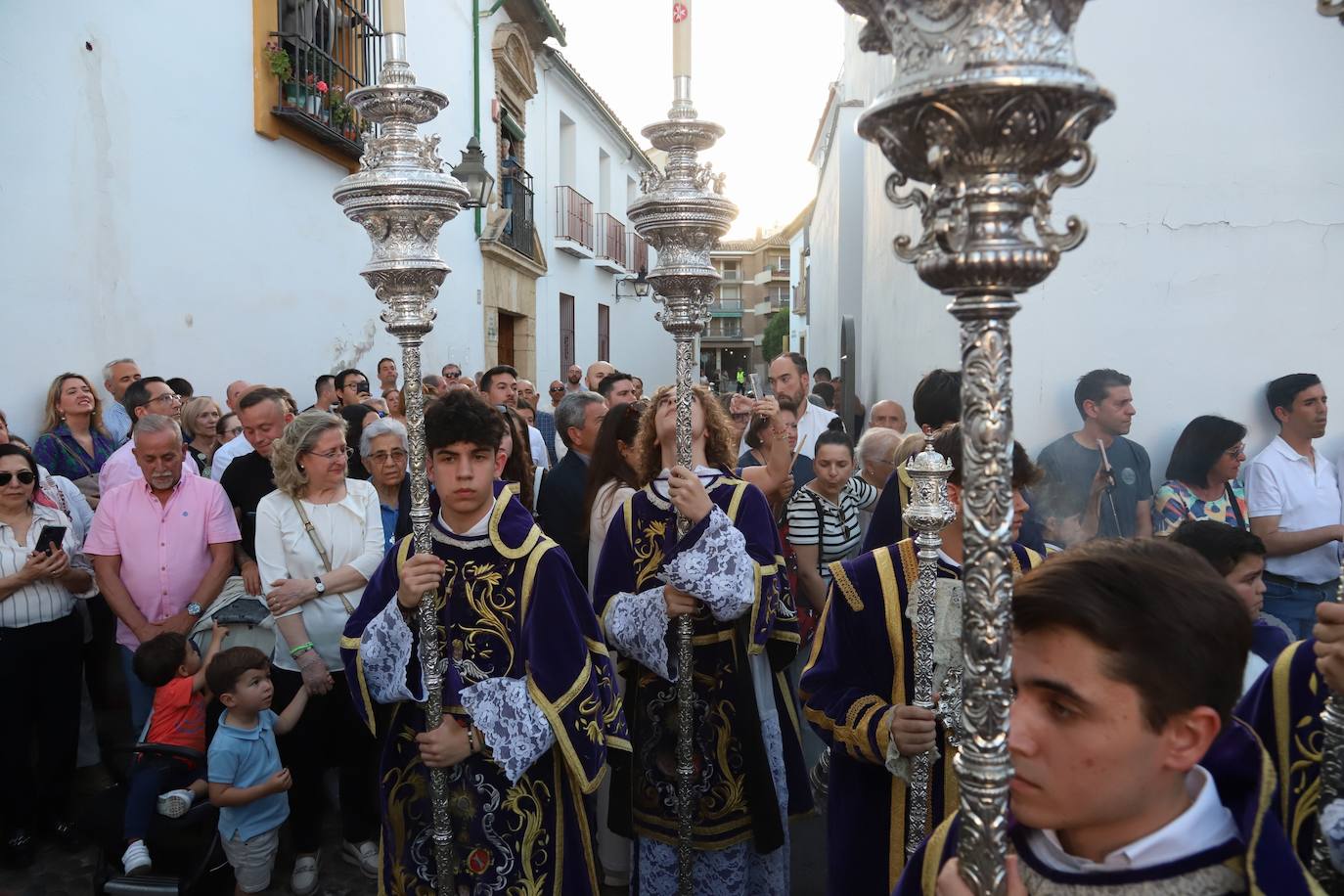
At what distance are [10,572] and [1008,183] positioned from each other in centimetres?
387

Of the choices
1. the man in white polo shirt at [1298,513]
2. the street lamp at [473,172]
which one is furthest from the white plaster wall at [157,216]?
the man in white polo shirt at [1298,513]

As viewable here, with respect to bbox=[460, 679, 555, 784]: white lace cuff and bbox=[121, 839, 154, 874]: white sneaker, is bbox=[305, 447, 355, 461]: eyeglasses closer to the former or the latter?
bbox=[121, 839, 154, 874]: white sneaker

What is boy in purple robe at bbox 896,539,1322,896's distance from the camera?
1179mm

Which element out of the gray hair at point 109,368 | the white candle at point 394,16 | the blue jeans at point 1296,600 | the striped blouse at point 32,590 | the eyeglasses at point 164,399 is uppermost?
the white candle at point 394,16

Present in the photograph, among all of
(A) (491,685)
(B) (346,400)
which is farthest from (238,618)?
(B) (346,400)

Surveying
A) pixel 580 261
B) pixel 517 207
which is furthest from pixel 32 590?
pixel 580 261

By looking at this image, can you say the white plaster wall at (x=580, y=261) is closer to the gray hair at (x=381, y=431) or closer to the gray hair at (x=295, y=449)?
the gray hair at (x=381, y=431)

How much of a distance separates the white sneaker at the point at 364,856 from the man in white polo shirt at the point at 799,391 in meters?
2.96

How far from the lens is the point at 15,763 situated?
362 centimetres

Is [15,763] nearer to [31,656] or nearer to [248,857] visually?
[31,656]

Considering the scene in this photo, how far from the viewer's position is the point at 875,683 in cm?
236

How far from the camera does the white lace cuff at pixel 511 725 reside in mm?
2400

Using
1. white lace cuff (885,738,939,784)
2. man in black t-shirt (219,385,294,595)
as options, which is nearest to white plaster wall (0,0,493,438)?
man in black t-shirt (219,385,294,595)

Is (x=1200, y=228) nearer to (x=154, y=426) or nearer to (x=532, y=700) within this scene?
(x=532, y=700)
